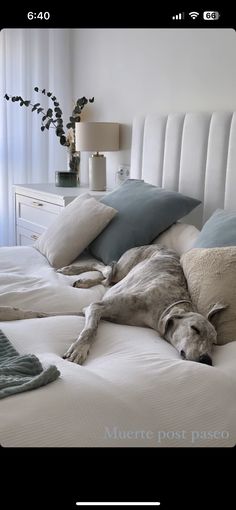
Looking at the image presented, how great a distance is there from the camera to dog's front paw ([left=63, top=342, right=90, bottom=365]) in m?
1.63

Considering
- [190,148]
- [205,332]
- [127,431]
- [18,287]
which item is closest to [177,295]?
[205,332]

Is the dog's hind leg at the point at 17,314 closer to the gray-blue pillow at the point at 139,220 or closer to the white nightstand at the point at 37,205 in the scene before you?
the gray-blue pillow at the point at 139,220

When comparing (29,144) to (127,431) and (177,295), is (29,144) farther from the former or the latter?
(127,431)

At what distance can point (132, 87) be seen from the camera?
379cm

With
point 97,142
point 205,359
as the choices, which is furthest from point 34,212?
point 205,359

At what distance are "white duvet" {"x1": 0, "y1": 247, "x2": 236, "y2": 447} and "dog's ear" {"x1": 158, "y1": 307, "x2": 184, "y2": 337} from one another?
0.06 metres

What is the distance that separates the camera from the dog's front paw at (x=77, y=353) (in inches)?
64.2

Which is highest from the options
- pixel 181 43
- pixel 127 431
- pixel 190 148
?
pixel 181 43

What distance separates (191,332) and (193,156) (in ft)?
4.86

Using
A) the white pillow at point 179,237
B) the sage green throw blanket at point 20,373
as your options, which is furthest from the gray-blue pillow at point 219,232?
the sage green throw blanket at point 20,373

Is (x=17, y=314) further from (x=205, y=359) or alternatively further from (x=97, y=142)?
(x=97, y=142)

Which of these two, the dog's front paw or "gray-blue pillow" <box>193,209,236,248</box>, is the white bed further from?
"gray-blue pillow" <box>193,209,236,248</box>
